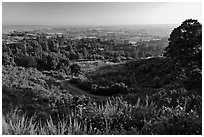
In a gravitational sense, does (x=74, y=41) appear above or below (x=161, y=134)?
below

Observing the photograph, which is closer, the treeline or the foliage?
the foliage

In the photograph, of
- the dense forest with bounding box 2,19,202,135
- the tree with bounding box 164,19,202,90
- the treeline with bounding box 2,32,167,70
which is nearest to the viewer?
the dense forest with bounding box 2,19,202,135

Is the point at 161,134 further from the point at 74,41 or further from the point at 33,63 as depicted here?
the point at 74,41

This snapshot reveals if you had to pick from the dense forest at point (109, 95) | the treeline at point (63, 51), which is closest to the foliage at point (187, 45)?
the dense forest at point (109, 95)

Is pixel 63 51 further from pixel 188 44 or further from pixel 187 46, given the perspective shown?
pixel 188 44

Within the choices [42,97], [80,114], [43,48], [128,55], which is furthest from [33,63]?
[80,114]

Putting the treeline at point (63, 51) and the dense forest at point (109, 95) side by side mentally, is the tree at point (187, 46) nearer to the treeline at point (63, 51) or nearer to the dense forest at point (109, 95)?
the dense forest at point (109, 95)

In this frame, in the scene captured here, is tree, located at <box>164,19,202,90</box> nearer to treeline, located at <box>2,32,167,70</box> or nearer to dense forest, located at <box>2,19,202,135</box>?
dense forest, located at <box>2,19,202,135</box>

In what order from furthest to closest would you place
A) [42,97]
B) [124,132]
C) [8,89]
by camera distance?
[8,89], [42,97], [124,132]

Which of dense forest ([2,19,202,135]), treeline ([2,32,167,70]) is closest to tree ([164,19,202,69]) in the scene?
dense forest ([2,19,202,135])
